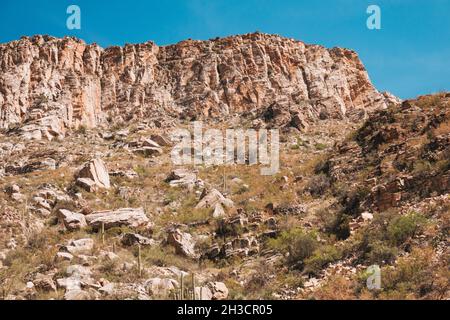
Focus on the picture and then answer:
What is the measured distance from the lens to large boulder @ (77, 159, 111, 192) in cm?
2389

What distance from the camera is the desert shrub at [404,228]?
45.5 ft

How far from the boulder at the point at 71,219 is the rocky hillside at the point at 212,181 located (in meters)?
0.16

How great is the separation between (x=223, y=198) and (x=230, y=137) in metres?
→ 13.0

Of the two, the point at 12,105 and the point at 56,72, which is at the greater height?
the point at 56,72

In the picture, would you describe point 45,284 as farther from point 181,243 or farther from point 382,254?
point 382,254

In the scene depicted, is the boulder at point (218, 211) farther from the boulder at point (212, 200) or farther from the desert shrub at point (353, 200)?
the desert shrub at point (353, 200)

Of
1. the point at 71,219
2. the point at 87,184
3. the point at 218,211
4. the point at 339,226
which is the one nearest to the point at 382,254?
the point at 339,226

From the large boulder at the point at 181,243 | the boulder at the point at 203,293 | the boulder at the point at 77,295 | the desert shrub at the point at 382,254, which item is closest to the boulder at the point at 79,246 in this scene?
the large boulder at the point at 181,243

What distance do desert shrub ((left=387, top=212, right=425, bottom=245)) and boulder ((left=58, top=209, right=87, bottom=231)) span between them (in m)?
10.2

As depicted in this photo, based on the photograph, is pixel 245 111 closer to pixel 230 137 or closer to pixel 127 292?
pixel 230 137

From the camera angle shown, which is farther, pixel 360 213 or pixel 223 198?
pixel 223 198

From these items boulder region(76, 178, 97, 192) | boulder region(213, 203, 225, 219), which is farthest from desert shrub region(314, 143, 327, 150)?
boulder region(76, 178, 97, 192)
